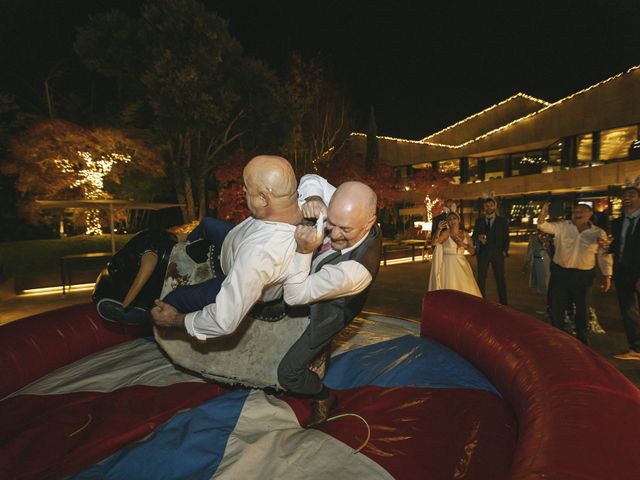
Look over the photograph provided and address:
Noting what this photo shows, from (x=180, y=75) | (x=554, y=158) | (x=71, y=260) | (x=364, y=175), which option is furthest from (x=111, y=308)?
(x=554, y=158)

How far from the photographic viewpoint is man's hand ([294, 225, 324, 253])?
1681mm

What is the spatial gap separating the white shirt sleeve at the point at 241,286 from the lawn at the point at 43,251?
1227cm

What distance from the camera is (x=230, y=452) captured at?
1.88 meters

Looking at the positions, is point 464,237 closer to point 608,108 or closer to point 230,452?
point 230,452

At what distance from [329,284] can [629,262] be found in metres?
3.54

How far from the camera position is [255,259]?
1.71 meters

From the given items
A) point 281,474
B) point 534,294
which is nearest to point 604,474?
point 281,474

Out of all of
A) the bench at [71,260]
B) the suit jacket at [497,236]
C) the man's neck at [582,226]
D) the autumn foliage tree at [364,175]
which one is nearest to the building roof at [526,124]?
the autumn foliage tree at [364,175]

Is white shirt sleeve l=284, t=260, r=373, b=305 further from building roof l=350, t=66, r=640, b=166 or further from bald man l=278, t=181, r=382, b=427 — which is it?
building roof l=350, t=66, r=640, b=166

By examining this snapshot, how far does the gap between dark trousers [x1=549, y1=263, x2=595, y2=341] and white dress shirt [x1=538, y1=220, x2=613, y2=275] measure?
83 mm

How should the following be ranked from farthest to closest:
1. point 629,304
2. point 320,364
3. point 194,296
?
point 629,304, point 320,364, point 194,296

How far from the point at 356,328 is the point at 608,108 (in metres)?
19.9

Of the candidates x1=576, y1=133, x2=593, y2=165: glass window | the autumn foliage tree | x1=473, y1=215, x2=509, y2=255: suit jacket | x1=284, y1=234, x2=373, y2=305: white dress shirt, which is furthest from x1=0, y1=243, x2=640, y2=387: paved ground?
x1=576, y1=133, x2=593, y2=165: glass window

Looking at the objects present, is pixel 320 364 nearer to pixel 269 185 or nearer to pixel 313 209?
pixel 313 209
